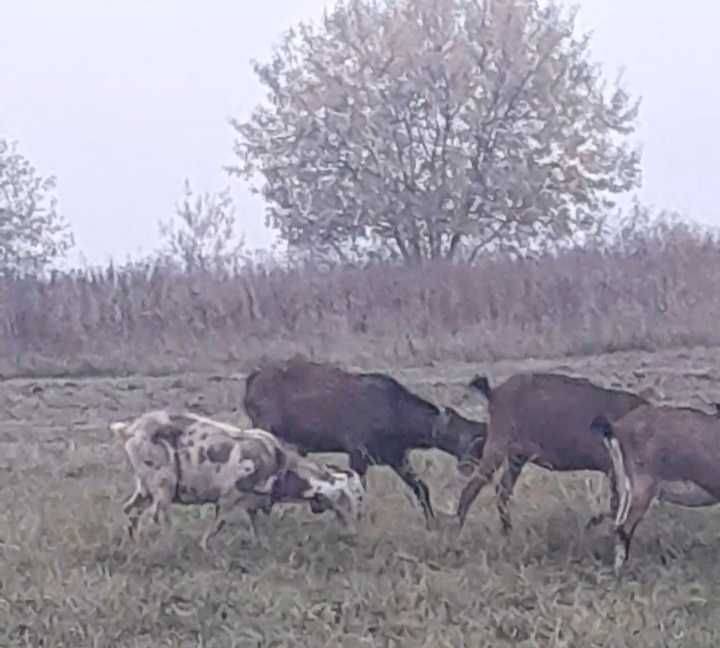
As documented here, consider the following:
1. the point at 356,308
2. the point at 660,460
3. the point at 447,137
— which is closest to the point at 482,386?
the point at 660,460

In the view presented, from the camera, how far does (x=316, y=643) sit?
21.4ft

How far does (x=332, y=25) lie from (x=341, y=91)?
259cm

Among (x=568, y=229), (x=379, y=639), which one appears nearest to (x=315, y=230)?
(x=568, y=229)

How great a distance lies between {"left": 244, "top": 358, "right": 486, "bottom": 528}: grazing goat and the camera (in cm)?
976

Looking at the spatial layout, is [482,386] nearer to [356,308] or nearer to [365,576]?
[365,576]

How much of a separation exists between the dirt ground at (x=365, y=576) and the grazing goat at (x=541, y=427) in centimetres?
22

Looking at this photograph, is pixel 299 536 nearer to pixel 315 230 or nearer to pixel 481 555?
pixel 481 555

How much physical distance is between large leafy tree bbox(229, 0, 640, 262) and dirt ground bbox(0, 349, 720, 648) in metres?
25.5

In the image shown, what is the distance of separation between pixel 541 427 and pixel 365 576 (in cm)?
179

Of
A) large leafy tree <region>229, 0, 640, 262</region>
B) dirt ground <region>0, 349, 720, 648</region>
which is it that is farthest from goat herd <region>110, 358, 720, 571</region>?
large leafy tree <region>229, 0, 640, 262</region>

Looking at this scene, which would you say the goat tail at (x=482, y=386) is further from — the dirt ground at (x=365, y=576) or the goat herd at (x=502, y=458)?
the dirt ground at (x=365, y=576)

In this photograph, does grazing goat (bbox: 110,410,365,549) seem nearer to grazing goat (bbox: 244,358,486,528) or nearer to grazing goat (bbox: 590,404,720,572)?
grazing goat (bbox: 244,358,486,528)

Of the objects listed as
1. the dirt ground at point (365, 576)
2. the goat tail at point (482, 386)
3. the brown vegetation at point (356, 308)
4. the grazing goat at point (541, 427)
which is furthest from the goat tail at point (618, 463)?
the brown vegetation at point (356, 308)

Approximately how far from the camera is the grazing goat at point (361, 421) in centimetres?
976
